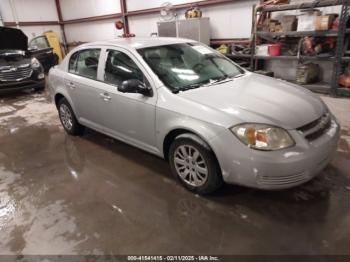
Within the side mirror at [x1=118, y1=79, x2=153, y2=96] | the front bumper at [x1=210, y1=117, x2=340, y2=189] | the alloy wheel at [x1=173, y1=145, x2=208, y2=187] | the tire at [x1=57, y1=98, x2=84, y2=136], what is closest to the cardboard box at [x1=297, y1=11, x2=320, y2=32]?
the front bumper at [x1=210, y1=117, x2=340, y2=189]

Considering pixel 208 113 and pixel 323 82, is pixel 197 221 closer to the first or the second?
pixel 208 113

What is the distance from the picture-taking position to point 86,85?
3.28 m

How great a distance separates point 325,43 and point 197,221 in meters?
4.82

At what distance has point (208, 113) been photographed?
221 centimetres

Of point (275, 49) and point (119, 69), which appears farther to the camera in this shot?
point (275, 49)

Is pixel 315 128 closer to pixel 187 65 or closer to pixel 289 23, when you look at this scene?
pixel 187 65

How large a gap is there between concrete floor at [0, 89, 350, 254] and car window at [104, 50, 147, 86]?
0.93 metres

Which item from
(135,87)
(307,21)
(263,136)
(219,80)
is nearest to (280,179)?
(263,136)

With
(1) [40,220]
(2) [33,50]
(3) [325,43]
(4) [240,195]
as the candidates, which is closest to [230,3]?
(3) [325,43]

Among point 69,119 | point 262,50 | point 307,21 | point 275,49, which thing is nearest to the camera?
point 69,119

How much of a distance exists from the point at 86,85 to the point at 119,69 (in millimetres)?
569

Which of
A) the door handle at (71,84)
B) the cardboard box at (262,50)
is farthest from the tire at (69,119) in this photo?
the cardboard box at (262,50)

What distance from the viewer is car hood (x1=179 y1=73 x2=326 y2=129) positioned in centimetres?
213

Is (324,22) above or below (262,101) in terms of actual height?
above
